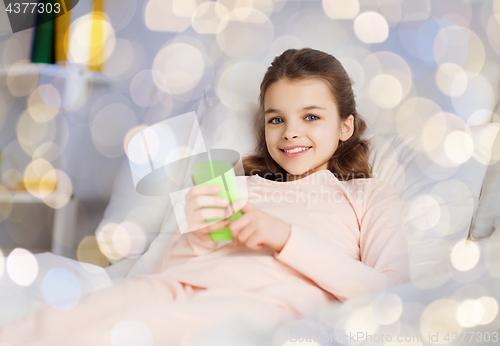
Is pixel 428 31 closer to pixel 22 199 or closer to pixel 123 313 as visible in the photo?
pixel 123 313

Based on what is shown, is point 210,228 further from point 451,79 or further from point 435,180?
point 451,79

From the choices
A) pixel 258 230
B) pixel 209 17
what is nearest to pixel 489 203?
pixel 258 230

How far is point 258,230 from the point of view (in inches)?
22.5

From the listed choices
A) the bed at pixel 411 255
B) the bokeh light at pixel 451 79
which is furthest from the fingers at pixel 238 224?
the bokeh light at pixel 451 79

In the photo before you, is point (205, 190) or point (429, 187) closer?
point (205, 190)

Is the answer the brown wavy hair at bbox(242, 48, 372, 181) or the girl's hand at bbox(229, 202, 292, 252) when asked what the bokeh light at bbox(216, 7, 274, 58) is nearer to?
the brown wavy hair at bbox(242, 48, 372, 181)

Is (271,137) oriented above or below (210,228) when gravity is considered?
above

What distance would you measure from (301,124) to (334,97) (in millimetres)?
117

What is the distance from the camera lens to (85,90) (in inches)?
52.2

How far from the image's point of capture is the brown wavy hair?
0.84m

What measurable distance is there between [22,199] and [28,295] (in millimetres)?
724

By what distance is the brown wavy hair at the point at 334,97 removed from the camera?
0.84 meters

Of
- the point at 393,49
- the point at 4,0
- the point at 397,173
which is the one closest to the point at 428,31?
the point at 393,49

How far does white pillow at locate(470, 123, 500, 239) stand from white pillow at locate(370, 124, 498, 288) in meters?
0.03
